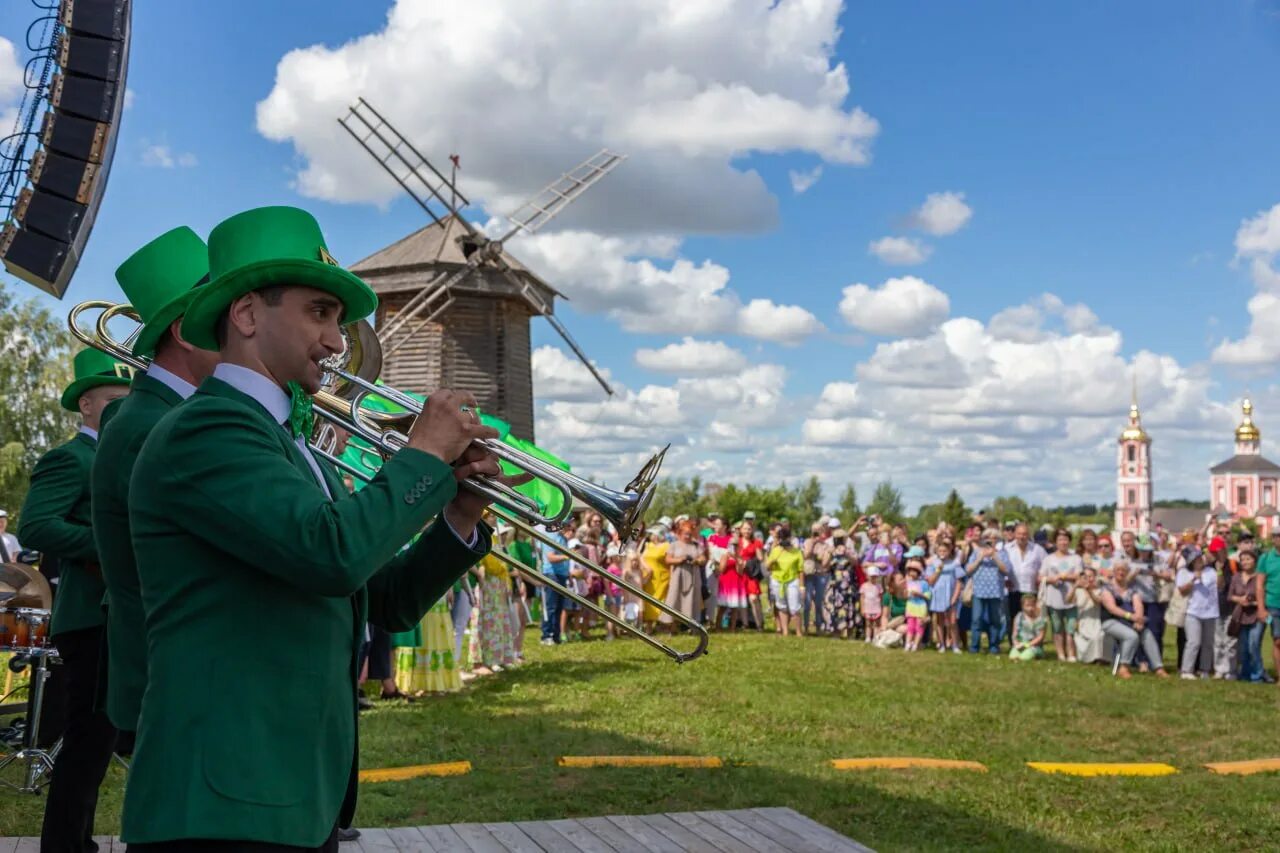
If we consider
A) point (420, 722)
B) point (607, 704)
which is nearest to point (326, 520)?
point (420, 722)

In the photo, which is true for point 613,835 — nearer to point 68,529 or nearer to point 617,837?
point 617,837

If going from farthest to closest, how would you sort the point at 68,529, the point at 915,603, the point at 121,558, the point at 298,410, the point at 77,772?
the point at 915,603 → the point at 68,529 → the point at 77,772 → the point at 121,558 → the point at 298,410

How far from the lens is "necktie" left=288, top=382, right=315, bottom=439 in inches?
97.8

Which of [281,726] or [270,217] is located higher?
[270,217]

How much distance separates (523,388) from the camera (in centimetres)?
3416

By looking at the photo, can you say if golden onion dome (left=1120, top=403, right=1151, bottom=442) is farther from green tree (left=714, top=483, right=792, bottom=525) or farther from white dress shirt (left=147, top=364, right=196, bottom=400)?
white dress shirt (left=147, top=364, right=196, bottom=400)

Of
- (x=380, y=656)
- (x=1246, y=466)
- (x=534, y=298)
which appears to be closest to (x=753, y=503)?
(x=534, y=298)

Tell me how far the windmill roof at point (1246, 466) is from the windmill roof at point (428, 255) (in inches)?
5563

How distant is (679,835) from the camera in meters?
5.59

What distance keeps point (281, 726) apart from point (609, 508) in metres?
1.00

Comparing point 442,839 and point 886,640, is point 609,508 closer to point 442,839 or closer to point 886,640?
point 442,839

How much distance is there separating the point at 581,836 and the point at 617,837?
0.17 meters

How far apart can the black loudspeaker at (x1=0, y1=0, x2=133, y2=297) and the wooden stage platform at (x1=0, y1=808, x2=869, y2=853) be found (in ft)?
18.2

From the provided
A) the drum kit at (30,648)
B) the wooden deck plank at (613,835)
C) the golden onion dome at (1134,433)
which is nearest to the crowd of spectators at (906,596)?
the drum kit at (30,648)
